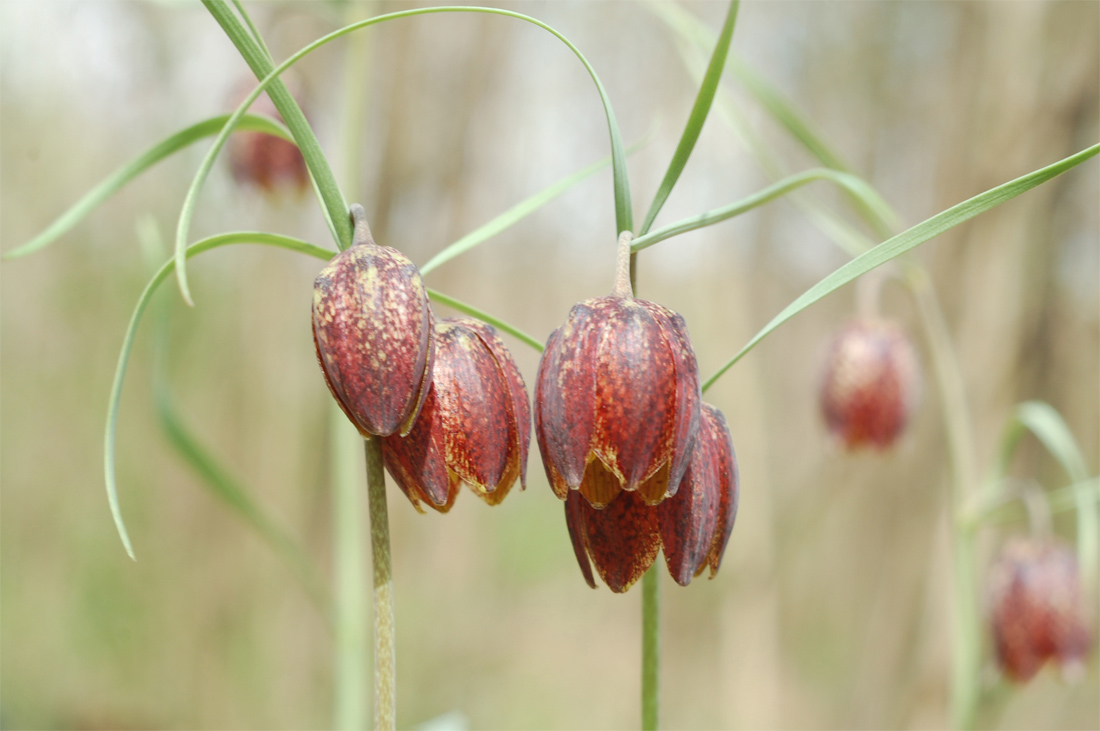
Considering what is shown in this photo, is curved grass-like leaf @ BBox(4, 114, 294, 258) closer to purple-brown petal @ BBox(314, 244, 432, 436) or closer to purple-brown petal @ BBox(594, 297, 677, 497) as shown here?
purple-brown petal @ BBox(314, 244, 432, 436)

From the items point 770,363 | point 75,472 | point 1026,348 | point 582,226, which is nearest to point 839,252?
Result: point 770,363

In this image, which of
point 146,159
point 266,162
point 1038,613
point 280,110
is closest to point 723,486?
point 280,110

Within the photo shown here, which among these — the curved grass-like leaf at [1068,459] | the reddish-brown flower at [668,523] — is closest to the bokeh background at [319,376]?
the curved grass-like leaf at [1068,459]

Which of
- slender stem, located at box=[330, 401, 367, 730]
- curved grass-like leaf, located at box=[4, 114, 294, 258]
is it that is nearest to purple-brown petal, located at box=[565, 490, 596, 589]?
curved grass-like leaf, located at box=[4, 114, 294, 258]

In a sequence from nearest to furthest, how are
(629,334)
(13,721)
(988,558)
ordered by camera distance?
(629,334), (988,558), (13,721)

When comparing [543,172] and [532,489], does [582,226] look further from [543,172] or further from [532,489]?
[532,489]
